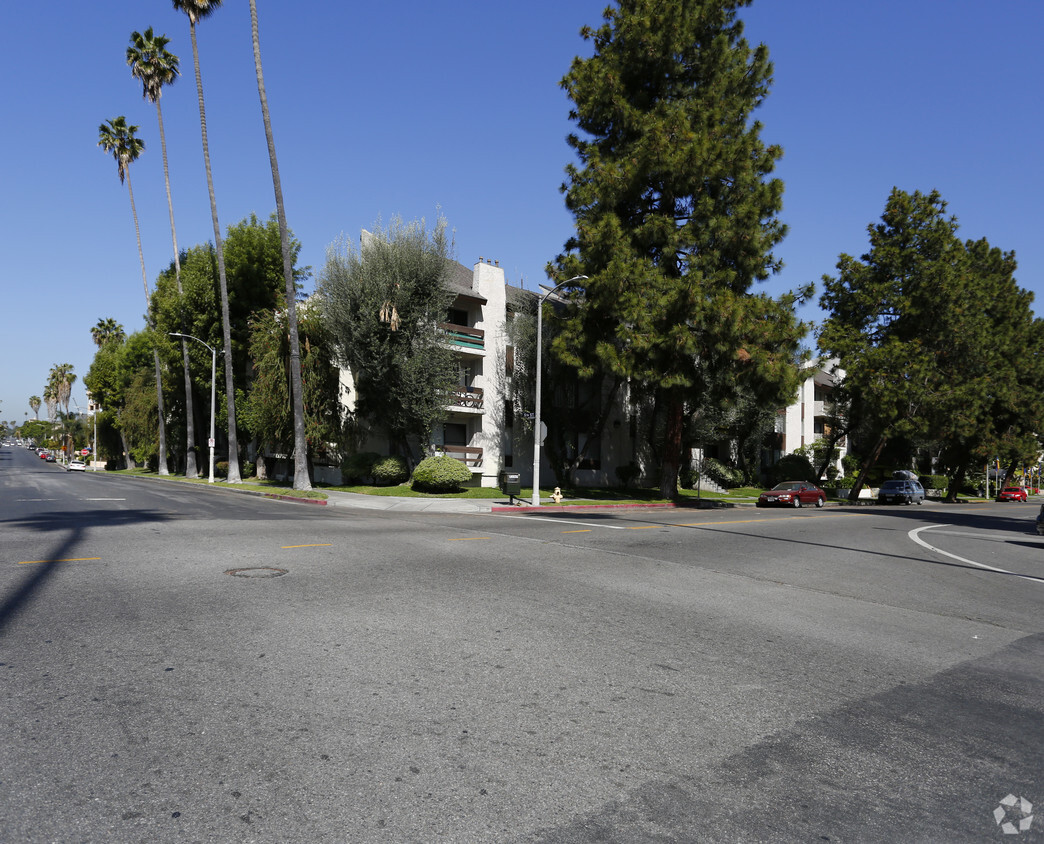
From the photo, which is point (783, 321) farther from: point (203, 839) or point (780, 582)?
point (203, 839)

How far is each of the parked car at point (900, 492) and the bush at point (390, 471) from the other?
3220 cm

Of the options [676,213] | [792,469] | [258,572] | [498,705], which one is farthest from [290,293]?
[792,469]

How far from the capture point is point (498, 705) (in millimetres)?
4617

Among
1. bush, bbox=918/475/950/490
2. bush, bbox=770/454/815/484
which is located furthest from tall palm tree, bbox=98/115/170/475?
bush, bbox=918/475/950/490

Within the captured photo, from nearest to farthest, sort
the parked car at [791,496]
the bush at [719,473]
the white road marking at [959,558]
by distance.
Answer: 1. the white road marking at [959,558]
2. the parked car at [791,496]
3. the bush at [719,473]

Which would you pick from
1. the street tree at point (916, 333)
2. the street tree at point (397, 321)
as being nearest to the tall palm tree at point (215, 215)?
the street tree at point (397, 321)

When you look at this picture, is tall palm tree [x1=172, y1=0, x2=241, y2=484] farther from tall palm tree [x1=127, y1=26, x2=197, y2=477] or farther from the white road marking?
the white road marking

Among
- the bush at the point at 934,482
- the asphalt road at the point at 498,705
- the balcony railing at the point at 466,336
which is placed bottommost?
the bush at the point at 934,482

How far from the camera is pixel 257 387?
36500 millimetres

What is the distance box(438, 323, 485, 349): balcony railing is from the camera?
36438 mm

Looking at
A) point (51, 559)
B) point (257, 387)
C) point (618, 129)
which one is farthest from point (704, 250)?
point (51, 559)

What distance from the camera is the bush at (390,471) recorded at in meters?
33.4

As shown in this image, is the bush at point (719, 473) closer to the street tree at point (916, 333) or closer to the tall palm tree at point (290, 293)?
the street tree at point (916, 333)

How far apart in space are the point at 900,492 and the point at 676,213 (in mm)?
25899
